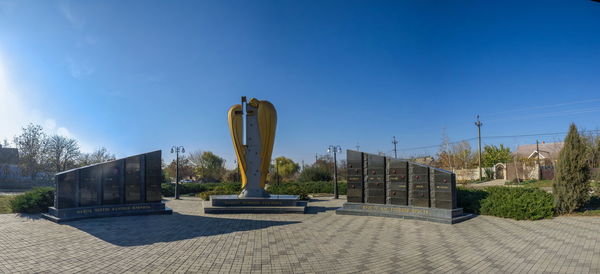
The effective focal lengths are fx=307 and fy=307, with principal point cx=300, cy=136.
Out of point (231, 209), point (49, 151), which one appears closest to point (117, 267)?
point (231, 209)

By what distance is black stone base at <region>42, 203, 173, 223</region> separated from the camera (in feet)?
36.2

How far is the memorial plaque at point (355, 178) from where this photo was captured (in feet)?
43.4

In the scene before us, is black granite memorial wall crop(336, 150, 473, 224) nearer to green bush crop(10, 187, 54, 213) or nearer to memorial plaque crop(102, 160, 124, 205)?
memorial plaque crop(102, 160, 124, 205)

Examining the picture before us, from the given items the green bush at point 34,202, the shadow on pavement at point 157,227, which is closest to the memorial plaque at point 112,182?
the shadow on pavement at point 157,227

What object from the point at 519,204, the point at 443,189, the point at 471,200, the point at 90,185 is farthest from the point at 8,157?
the point at 519,204

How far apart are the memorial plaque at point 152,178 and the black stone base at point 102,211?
333mm

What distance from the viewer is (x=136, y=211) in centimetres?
1261

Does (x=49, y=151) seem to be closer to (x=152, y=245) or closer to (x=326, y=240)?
(x=152, y=245)

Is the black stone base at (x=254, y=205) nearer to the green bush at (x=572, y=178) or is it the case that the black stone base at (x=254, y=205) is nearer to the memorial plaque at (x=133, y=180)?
the memorial plaque at (x=133, y=180)

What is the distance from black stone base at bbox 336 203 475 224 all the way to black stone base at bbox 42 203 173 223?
7.84 metres

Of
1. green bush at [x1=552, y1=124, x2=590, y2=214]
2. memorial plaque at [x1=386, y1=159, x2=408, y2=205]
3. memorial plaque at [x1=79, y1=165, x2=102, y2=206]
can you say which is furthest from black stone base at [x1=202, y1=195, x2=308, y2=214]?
green bush at [x1=552, y1=124, x2=590, y2=214]

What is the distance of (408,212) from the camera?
38.6ft

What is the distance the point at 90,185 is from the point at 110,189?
0.71 m

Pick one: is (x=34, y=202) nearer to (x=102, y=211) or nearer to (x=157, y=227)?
(x=102, y=211)
